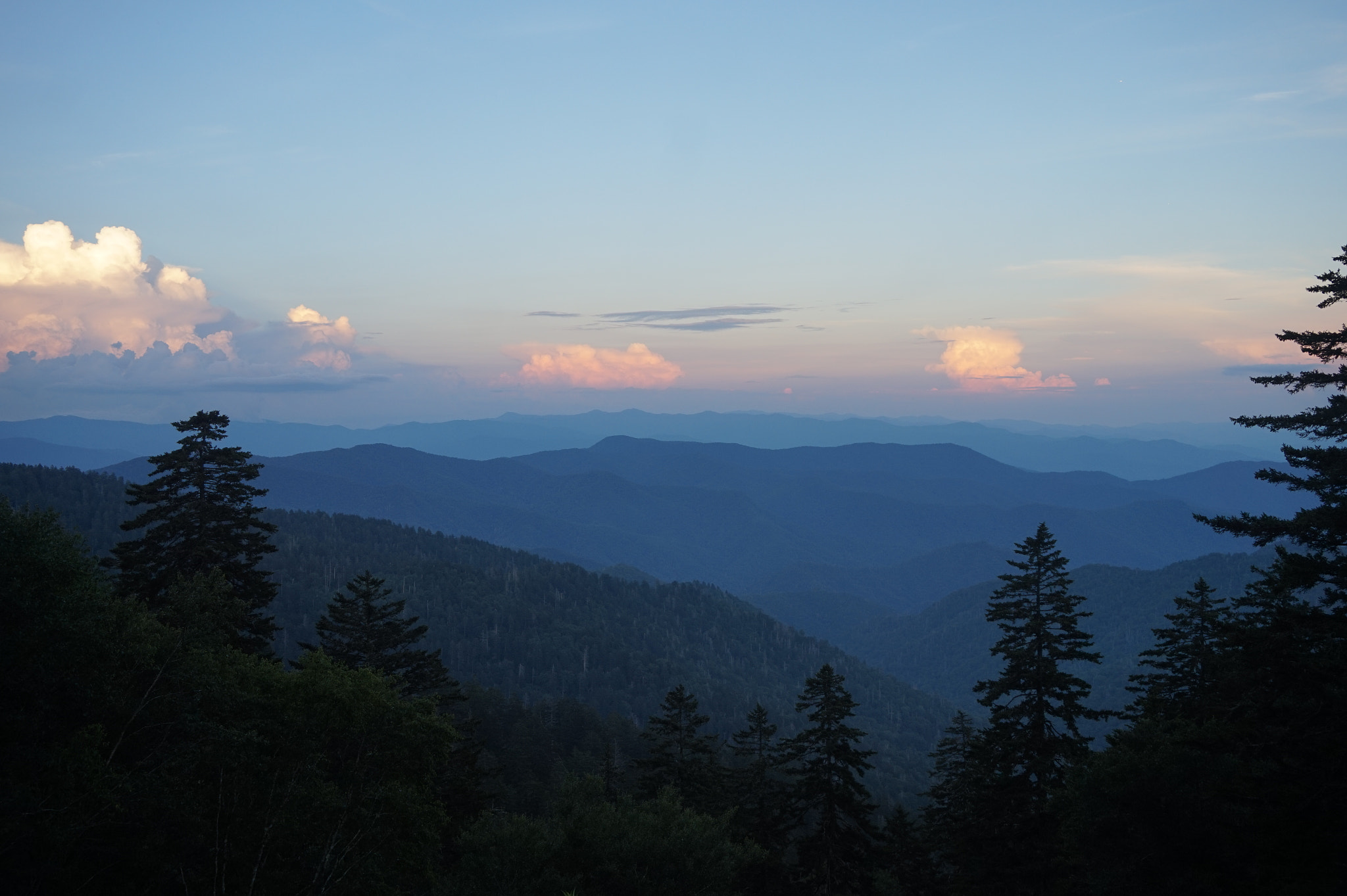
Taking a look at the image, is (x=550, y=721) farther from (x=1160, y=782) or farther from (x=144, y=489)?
(x=1160, y=782)

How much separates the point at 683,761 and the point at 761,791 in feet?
16.0

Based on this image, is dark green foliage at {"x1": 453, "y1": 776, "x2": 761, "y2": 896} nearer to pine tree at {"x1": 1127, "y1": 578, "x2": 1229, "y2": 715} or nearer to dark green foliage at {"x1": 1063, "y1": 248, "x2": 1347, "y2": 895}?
dark green foliage at {"x1": 1063, "y1": 248, "x2": 1347, "y2": 895}

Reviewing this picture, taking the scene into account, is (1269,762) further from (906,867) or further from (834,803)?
(906,867)

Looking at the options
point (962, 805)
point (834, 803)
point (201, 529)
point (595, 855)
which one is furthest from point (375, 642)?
point (962, 805)

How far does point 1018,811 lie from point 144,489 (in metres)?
36.2

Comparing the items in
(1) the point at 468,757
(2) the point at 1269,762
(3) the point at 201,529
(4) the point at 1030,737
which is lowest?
(1) the point at 468,757

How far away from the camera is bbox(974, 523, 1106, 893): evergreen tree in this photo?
27.5 m

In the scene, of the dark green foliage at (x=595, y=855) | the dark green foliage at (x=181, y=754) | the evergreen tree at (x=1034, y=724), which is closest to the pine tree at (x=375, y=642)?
the dark green foliage at (x=595, y=855)

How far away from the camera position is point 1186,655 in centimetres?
3597

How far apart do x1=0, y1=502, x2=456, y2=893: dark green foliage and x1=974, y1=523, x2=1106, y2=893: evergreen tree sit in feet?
65.4

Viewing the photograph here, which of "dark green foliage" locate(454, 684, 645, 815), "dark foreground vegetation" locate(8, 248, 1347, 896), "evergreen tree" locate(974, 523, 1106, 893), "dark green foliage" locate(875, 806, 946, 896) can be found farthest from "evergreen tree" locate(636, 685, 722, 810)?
"evergreen tree" locate(974, 523, 1106, 893)

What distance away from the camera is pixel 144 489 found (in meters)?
31.0

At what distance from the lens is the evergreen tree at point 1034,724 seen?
90.2ft

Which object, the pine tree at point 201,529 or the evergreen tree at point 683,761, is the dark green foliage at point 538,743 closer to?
the evergreen tree at point 683,761
